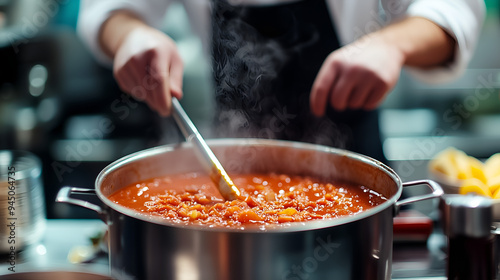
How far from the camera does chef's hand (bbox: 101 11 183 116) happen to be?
1.38 metres

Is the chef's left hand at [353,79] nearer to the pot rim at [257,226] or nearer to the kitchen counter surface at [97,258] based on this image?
the pot rim at [257,226]

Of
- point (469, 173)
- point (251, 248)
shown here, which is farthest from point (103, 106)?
point (251, 248)

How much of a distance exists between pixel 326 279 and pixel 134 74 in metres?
0.91

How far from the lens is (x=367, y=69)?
54.1 inches

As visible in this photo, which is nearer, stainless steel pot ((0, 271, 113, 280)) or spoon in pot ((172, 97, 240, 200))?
stainless steel pot ((0, 271, 113, 280))

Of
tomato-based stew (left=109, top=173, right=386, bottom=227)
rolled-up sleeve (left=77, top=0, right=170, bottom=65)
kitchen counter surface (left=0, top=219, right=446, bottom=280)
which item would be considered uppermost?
rolled-up sleeve (left=77, top=0, right=170, bottom=65)

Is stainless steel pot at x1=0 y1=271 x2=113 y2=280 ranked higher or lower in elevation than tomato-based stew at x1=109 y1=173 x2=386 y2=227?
higher

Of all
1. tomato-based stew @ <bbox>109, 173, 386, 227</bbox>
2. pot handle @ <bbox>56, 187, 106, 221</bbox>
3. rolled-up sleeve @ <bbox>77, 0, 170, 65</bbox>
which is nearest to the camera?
pot handle @ <bbox>56, 187, 106, 221</bbox>

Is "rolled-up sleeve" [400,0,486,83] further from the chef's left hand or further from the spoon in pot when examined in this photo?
the spoon in pot

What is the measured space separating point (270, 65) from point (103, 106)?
157cm

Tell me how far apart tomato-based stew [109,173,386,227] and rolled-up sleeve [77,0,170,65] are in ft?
2.39

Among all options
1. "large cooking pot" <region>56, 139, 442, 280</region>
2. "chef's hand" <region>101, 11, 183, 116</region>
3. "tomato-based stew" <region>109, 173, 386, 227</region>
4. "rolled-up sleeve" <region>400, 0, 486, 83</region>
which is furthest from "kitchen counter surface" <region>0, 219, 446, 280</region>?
"rolled-up sleeve" <region>400, 0, 486, 83</region>

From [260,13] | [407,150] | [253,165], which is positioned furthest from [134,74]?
[407,150]

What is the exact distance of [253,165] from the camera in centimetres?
154
